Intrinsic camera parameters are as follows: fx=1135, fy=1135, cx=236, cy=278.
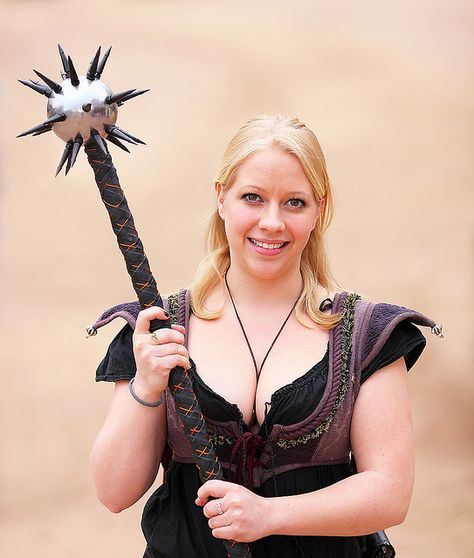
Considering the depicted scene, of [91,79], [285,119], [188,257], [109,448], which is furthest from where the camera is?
[188,257]

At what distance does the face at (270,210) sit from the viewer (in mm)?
1844

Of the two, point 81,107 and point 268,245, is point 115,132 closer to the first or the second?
point 81,107

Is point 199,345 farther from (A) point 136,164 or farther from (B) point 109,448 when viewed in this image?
(A) point 136,164

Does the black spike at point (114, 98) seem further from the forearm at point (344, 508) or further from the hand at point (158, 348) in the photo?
the forearm at point (344, 508)

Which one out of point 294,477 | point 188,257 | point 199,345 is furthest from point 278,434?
point 188,257

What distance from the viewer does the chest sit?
6.13 feet

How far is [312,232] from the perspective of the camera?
2.03 metres

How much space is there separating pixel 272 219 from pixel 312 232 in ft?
0.71

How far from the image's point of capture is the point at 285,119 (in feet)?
6.40

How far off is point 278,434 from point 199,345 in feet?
0.67

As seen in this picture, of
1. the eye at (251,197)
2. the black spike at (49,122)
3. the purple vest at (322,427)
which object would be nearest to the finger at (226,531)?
the purple vest at (322,427)

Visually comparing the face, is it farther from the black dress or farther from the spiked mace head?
the spiked mace head

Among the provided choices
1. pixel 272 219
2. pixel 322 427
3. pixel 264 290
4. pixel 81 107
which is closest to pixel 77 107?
pixel 81 107

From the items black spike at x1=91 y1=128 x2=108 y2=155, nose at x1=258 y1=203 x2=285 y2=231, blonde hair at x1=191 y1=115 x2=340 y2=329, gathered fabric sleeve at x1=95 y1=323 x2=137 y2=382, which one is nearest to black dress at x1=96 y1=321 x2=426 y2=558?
gathered fabric sleeve at x1=95 y1=323 x2=137 y2=382
